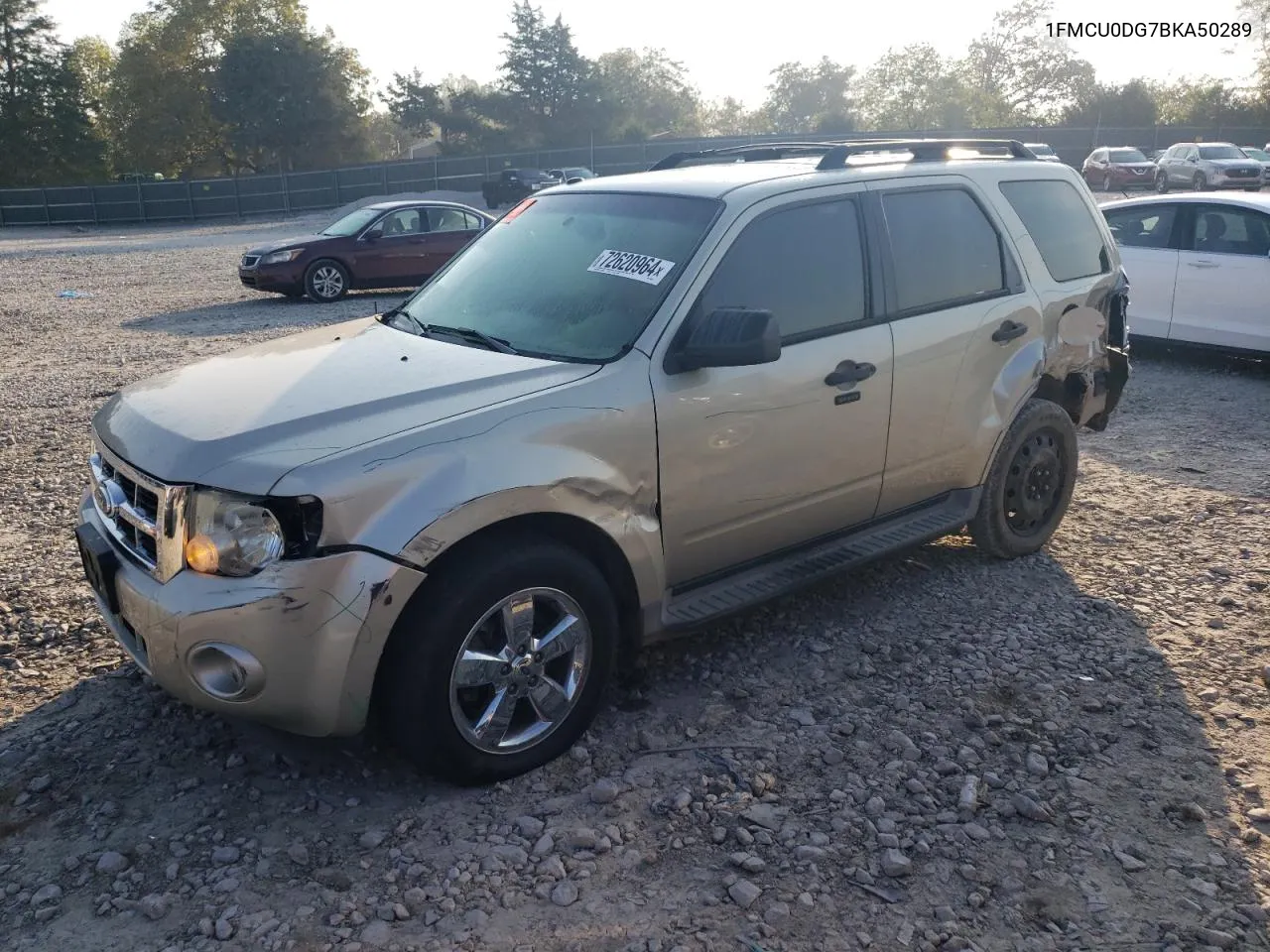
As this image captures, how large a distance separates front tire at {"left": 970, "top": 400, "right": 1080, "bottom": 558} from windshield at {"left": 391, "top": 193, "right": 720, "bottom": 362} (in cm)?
200

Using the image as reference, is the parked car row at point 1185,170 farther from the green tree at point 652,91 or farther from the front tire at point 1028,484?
the green tree at point 652,91

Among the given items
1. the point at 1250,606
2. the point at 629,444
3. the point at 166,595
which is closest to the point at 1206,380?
the point at 1250,606

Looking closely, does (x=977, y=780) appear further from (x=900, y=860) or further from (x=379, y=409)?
(x=379, y=409)

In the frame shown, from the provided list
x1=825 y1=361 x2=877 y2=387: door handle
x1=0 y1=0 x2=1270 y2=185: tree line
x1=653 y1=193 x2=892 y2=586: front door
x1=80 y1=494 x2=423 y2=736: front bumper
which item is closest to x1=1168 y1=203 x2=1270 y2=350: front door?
x1=653 y1=193 x2=892 y2=586: front door

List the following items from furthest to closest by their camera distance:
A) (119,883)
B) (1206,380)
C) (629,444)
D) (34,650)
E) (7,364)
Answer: (7,364) < (1206,380) < (34,650) < (629,444) < (119,883)

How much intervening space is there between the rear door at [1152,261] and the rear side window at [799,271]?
666cm

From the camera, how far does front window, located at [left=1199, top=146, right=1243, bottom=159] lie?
34.4 m

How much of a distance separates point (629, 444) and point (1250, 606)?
3.09 meters

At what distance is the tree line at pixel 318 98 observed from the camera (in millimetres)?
55375

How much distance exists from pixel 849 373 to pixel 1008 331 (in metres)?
1.12

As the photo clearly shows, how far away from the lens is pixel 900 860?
10.1 feet

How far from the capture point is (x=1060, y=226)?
5.29 metres

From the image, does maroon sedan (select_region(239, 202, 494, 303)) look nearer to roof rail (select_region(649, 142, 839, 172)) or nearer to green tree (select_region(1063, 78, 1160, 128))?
roof rail (select_region(649, 142, 839, 172))

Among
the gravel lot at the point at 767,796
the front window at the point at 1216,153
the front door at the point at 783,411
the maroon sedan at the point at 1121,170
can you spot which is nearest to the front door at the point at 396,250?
the gravel lot at the point at 767,796
